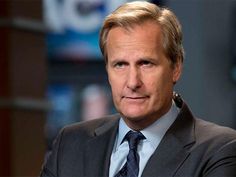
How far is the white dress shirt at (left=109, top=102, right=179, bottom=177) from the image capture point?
213 cm

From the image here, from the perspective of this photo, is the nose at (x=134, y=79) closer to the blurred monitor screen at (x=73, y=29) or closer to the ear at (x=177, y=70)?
the ear at (x=177, y=70)

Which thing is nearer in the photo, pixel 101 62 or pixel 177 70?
pixel 177 70

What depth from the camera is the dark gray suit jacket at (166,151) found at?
2053 millimetres

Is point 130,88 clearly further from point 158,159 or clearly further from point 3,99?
point 3,99

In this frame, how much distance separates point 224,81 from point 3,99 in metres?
5.76

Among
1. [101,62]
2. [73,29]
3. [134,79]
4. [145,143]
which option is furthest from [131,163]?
[73,29]

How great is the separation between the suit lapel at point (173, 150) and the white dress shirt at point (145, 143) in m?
0.02

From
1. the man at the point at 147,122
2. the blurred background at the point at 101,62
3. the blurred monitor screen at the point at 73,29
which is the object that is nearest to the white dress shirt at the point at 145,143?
the man at the point at 147,122

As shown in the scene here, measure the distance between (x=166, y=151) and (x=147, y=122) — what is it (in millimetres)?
92

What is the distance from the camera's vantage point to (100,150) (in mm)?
2189

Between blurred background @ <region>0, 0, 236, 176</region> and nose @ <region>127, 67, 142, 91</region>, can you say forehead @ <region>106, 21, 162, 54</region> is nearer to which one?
nose @ <region>127, 67, 142, 91</region>

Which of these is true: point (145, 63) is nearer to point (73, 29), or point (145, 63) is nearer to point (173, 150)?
point (173, 150)

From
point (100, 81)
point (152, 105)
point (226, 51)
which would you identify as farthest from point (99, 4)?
point (152, 105)

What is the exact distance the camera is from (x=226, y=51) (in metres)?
8.49
